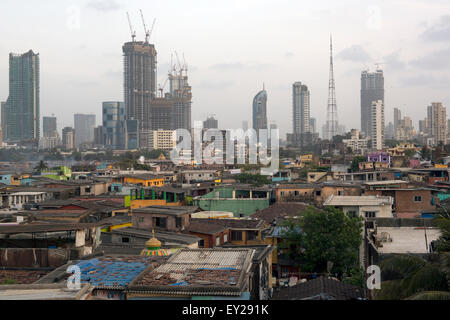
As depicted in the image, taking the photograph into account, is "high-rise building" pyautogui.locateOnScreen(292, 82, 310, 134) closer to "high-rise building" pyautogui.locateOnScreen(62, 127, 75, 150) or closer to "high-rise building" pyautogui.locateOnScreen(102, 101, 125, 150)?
"high-rise building" pyautogui.locateOnScreen(102, 101, 125, 150)

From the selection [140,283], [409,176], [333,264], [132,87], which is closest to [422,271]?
[140,283]

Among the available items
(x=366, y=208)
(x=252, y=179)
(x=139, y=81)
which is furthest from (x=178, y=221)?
(x=139, y=81)

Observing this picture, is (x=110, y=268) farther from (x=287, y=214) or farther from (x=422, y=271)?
(x=287, y=214)

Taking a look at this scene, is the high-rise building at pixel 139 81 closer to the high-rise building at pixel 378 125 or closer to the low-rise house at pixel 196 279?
the high-rise building at pixel 378 125

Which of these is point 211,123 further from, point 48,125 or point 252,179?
point 252,179

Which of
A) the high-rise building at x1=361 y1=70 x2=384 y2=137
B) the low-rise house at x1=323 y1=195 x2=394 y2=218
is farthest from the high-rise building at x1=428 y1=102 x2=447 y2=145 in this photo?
the low-rise house at x1=323 y1=195 x2=394 y2=218
